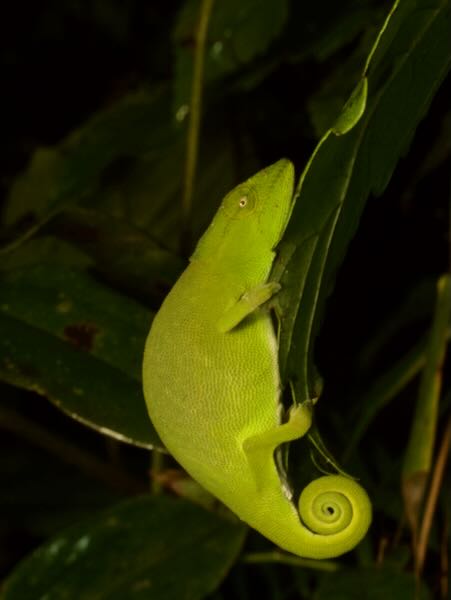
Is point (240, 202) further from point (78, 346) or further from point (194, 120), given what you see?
Answer: point (194, 120)

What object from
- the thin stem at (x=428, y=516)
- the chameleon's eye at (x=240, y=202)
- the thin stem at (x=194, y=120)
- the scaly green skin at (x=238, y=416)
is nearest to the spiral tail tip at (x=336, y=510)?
the scaly green skin at (x=238, y=416)

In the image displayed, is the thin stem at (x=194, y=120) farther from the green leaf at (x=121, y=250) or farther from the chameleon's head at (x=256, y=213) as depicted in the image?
the chameleon's head at (x=256, y=213)

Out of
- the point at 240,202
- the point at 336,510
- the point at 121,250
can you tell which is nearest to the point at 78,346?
the point at 121,250

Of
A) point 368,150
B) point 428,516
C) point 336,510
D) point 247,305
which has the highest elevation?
point 368,150

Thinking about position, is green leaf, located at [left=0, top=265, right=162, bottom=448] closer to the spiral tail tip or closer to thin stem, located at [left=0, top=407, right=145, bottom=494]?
the spiral tail tip

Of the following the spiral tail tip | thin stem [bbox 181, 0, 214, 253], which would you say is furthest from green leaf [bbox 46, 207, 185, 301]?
the spiral tail tip
